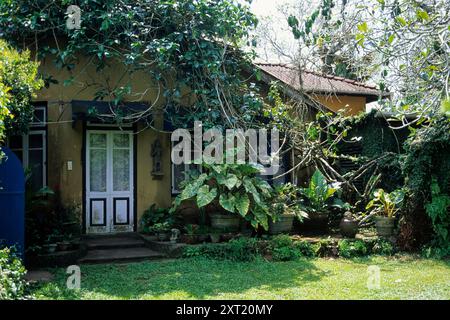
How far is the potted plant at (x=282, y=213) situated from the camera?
9953mm

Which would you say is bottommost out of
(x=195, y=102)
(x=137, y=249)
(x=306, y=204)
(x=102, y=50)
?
(x=137, y=249)

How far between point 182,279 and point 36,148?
527 cm

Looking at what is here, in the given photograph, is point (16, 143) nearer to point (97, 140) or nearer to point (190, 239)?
point (97, 140)

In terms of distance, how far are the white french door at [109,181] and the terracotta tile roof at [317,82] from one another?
169 inches

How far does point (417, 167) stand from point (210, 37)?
525 centimetres

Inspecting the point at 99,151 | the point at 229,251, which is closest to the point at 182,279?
the point at 229,251

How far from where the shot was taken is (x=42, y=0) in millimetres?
9914

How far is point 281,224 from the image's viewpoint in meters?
9.98

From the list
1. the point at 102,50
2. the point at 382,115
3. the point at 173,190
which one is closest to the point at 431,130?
the point at 382,115

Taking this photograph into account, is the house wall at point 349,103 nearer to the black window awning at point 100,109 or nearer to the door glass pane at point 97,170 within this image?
the black window awning at point 100,109

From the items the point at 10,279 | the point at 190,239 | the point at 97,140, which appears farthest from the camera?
the point at 97,140

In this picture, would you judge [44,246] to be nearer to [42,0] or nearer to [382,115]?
[42,0]

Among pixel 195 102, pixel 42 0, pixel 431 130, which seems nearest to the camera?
pixel 431 130

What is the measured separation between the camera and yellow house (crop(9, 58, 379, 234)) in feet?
34.4
